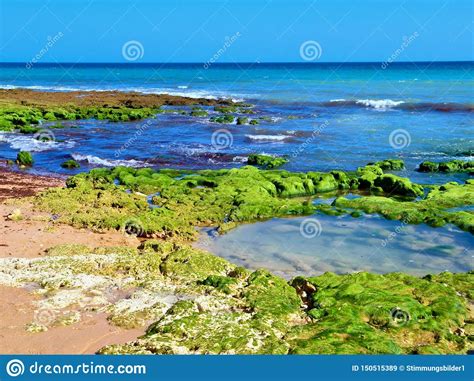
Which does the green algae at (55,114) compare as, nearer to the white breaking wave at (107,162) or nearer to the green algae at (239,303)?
the white breaking wave at (107,162)

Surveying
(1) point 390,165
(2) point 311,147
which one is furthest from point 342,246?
(2) point 311,147

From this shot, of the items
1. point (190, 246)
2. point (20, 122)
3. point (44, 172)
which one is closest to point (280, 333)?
point (190, 246)


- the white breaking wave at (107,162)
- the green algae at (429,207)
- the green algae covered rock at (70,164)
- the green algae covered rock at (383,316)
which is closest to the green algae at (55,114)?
the white breaking wave at (107,162)

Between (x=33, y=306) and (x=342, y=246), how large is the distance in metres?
9.06

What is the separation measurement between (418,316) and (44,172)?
777 inches

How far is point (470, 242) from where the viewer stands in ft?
54.5

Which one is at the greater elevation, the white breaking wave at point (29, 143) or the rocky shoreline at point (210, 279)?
the white breaking wave at point (29, 143)

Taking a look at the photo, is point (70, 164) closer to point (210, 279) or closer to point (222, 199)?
point (222, 199)

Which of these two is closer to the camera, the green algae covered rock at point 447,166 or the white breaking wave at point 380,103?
the green algae covered rock at point 447,166

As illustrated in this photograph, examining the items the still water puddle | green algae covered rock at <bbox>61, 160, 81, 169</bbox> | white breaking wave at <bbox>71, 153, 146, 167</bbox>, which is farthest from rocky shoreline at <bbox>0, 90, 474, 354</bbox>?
white breaking wave at <bbox>71, 153, 146, 167</bbox>

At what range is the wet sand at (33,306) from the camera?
32.1ft

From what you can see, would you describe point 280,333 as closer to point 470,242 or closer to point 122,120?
point 470,242

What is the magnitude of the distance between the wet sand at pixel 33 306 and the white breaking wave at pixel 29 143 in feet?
45.9

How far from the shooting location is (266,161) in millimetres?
28938
